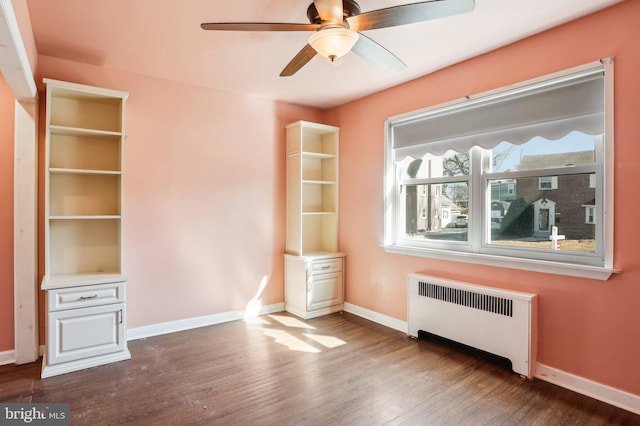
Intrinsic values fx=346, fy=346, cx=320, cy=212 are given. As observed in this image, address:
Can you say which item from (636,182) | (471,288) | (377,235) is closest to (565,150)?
(636,182)

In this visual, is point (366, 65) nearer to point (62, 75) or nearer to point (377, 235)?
point (377, 235)

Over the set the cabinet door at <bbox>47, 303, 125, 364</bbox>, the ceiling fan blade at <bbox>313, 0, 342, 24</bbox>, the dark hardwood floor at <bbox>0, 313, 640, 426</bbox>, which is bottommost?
the dark hardwood floor at <bbox>0, 313, 640, 426</bbox>

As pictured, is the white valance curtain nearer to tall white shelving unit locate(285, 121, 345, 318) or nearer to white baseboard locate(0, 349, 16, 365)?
tall white shelving unit locate(285, 121, 345, 318)

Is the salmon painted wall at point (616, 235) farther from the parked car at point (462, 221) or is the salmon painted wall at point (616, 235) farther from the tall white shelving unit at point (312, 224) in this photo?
the tall white shelving unit at point (312, 224)

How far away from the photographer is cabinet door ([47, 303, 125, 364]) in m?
2.68

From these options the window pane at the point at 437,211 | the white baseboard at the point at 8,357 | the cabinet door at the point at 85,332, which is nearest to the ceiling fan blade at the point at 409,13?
the window pane at the point at 437,211

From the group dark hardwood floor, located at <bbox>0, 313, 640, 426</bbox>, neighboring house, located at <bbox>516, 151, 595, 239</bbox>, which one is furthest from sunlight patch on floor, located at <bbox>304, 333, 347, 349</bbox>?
neighboring house, located at <bbox>516, 151, 595, 239</bbox>

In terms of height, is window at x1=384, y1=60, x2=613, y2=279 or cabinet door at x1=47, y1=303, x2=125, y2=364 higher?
window at x1=384, y1=60, x2=613, y2=279

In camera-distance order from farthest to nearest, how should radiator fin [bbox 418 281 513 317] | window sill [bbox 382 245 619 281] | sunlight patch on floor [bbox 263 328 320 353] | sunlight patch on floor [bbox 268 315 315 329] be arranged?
1. sunlight patch on floor [bbox 268 315 315 329]
2. sunlight patch on floor [bbox 263 328 320 353]
3. radiator fin [bbox 418 281 513 317]
4. window sill [bbox 382 245 619 281]

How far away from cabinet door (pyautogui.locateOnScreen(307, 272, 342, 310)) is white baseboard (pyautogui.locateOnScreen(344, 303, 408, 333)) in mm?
170

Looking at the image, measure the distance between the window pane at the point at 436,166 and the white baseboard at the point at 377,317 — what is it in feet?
5.16

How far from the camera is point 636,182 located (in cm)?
220

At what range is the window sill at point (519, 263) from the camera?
2.35m

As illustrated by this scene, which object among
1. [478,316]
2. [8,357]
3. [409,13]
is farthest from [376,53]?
[8,357]
